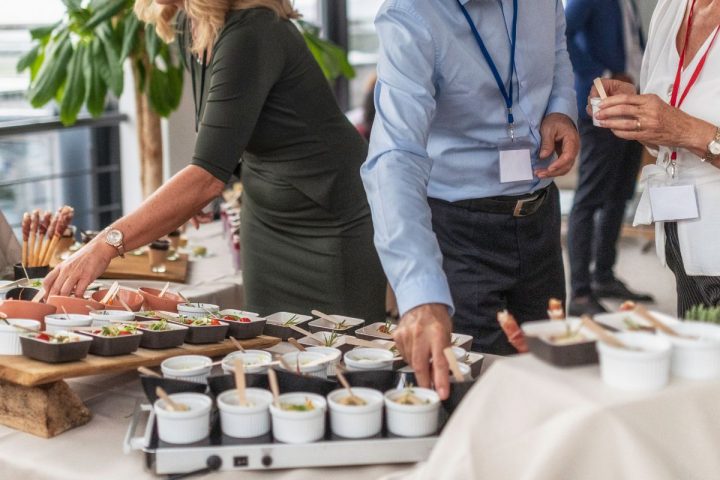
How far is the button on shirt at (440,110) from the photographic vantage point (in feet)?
5.20

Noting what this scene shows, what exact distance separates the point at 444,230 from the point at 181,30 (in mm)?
1096

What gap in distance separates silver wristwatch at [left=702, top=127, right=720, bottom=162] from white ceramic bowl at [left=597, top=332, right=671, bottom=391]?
0.82m

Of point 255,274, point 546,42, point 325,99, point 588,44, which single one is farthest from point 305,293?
point 588,44

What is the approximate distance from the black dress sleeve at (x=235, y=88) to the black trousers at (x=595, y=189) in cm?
291

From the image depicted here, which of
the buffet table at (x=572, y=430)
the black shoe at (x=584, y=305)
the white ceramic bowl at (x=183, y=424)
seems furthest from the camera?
the black shoe at (x=584, y=305)

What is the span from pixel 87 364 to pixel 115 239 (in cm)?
51

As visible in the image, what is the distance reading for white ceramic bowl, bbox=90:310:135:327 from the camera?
1.83m

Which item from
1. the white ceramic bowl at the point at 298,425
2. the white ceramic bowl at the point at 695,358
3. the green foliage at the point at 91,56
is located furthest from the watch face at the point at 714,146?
the green foliage at the point at 91,56

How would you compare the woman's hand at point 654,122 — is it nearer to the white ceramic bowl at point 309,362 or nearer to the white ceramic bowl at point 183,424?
the white ceramic bowl at point 309,362

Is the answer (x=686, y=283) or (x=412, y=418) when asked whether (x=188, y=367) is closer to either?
(x=412, y=418)

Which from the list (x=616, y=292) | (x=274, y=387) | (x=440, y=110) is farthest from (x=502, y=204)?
(x=616, y=292)

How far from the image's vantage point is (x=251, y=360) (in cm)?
165

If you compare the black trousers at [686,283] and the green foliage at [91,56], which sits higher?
the green foliage at [91,56]

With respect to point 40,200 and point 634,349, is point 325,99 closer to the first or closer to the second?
point 634,349
